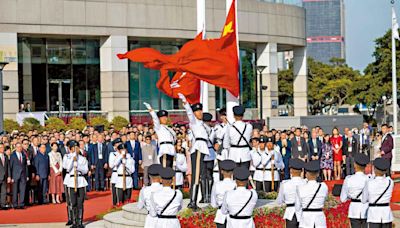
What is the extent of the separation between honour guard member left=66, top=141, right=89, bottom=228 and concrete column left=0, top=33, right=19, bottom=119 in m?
21.5

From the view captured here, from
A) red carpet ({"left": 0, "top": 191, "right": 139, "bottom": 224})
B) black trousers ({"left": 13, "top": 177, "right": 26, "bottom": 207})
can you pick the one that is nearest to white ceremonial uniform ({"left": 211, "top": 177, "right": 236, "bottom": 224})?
red carpet ({"left": 0, "top": 191, "right": 139, "bottom": 224})

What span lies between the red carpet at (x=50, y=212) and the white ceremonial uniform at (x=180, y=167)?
2137 mm

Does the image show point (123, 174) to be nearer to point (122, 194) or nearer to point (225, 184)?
point (122, 194)

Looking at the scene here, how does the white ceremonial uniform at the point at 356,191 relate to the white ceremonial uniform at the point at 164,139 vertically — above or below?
below

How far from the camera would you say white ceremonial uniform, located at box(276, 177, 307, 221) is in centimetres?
1165

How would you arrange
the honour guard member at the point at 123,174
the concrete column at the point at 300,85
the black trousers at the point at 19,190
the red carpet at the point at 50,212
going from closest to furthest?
the red carpet at the point at 50,212, the honour guard member at the point at 123,174, the black trousers at the point at 19,190, the concrete column at the point at 300,85

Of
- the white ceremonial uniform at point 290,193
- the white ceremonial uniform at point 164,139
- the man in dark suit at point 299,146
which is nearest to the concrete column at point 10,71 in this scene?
the man in dark suit at point 299,146

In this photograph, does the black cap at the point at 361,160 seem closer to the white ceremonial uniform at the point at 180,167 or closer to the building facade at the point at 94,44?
the white ceremonial uniform at the point at 180,167

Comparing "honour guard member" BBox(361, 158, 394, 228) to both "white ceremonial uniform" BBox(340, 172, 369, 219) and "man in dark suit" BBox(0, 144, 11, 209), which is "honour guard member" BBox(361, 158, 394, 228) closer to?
"white ceremonial uniform" BBox(340, 172, 369, 219)

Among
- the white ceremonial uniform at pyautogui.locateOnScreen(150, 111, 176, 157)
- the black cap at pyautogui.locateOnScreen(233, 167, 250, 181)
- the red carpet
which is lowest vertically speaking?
the red carpet

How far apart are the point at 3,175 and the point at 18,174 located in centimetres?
Answer: 42

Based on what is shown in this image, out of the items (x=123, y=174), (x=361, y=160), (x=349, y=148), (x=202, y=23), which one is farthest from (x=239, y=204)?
(x=349, y=148)

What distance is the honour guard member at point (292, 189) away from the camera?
1154 cm

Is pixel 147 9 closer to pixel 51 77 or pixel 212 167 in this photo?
pixel 51 77
